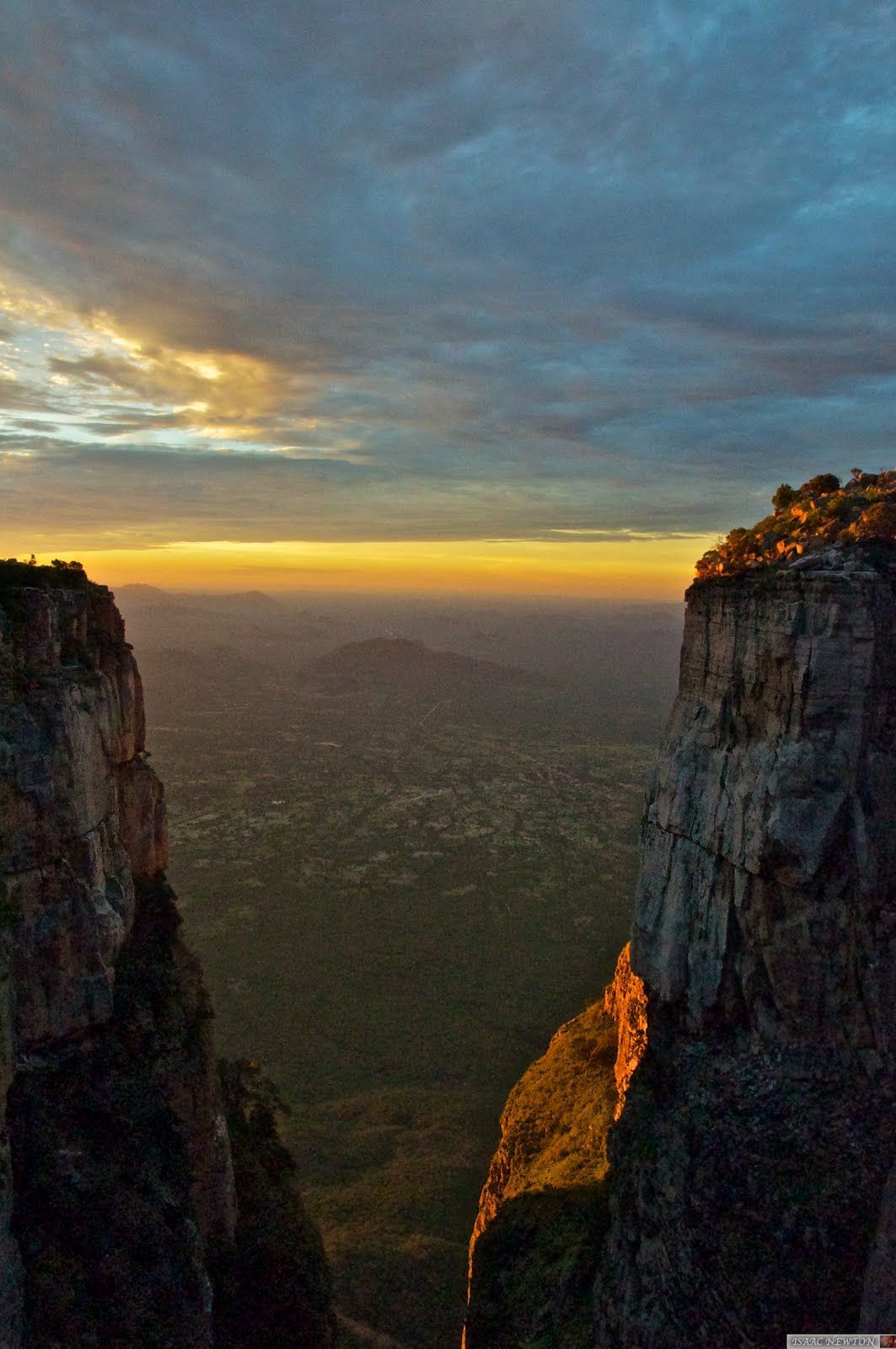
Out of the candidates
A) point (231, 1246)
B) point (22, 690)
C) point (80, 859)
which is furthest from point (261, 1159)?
point (22, 690)

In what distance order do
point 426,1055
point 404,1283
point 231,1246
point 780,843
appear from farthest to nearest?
point 426,1055 → point 404,1283 → point 231,1246 → point 780,843

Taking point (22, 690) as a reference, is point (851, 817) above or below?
below

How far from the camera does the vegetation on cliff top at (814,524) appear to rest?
19973 millimetres

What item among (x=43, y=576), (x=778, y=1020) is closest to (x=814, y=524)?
(x=778, y=1020)

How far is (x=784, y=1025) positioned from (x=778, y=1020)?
21 centimetres

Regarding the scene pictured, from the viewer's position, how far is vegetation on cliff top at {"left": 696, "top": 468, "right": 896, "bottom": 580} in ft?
65.5

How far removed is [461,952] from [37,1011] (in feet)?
173

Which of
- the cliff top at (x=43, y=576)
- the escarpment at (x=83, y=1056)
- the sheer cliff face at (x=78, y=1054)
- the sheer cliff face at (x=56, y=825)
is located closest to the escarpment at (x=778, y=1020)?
the escarpment at (x=83, y=1056)

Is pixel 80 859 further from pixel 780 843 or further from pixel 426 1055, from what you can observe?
pixel 426 1055

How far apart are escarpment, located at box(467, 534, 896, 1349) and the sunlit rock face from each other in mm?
47

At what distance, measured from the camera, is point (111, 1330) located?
663 inches

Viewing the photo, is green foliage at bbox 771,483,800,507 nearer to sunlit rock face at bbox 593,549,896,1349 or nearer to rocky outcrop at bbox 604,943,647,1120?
sunlit rock face at bbox 593,549,896,1349

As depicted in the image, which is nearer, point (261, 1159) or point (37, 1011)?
point (37, 1011)

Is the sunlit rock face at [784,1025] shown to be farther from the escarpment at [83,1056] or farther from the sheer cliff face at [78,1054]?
the sheer cliff face at [78,1054]
